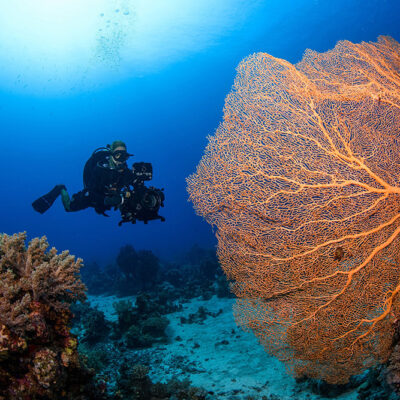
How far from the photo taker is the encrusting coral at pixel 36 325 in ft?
6.26

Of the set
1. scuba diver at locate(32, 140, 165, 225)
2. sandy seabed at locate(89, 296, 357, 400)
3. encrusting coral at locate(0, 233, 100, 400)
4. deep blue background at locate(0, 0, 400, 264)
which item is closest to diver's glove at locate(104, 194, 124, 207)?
scuba diver at locate(32, 140, 165, 225)

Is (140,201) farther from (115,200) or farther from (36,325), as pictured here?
(36,325)

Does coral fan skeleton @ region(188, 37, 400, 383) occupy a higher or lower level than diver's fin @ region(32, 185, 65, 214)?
lower

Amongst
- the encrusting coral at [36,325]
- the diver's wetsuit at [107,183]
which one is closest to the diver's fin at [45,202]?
the diver's wetsuit at [107,183]

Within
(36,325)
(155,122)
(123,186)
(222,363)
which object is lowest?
(222,363)

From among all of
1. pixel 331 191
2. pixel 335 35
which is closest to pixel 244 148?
pixel 331 191

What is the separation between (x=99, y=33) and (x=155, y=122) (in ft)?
143

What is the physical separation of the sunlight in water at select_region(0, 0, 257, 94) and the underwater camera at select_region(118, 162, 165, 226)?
3768cm

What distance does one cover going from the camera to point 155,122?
84.4 m

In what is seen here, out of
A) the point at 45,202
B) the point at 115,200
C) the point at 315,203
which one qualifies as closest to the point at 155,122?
the point at 45,202

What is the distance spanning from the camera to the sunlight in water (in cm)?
3300

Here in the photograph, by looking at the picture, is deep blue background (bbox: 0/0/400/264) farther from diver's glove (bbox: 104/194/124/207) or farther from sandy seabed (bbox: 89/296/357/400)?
diver's glove (bbox: 104/194/124/207)

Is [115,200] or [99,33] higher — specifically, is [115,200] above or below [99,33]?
below

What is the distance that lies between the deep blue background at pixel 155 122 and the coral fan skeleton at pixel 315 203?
105ft
